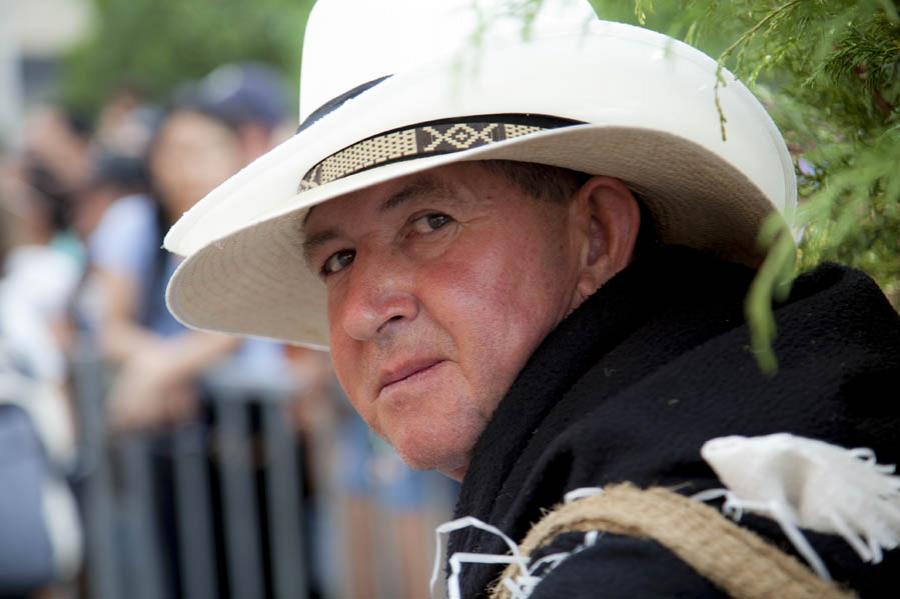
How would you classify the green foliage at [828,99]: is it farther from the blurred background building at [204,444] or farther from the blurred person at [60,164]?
the blurred person at [60,164]

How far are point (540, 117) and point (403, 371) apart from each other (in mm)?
524

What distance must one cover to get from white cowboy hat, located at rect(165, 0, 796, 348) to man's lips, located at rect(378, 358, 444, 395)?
1.13ft

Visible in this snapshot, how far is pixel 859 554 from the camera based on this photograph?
168cm

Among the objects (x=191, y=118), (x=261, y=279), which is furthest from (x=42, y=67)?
(x=261, y=279)

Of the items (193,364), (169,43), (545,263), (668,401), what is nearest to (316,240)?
(545,263)

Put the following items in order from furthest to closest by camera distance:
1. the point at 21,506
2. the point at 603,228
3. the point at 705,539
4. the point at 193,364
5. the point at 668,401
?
the point at 193,364, the point at 21,506, the point at 603,228, the point at 668,401, the point at 705,539

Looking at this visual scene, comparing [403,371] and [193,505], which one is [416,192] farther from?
[193,505]

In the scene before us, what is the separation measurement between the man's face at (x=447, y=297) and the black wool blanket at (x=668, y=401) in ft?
0.31

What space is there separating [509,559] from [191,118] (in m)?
4.54

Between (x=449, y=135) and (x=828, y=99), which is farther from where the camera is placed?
(x=449, y=135)

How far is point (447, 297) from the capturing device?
2.32 m

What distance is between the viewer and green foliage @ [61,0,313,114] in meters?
17.7

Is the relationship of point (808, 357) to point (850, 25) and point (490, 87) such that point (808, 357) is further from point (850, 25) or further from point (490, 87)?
point (490, 87)

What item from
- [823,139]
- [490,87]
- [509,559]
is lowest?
[509,559]
